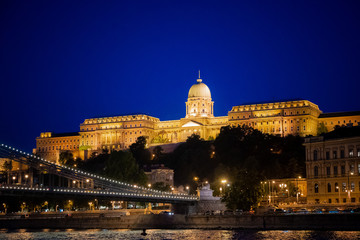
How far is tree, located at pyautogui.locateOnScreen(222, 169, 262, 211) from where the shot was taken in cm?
7962

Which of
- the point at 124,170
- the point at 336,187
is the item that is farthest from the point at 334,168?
the point at 124,170

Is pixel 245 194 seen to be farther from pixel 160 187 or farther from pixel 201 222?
pixel 160 187

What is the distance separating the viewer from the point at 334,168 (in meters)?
93.2

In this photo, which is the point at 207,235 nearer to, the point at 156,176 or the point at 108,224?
the point at 108,224

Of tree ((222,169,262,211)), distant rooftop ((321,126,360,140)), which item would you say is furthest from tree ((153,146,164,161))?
tree ((222,169,262,211))

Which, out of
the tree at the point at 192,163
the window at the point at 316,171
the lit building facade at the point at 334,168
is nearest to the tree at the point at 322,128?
the tree at the point at 192,163

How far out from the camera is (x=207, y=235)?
67625 millimetres

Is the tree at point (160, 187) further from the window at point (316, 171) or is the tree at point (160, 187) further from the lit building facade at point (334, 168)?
the window at point (316, 171)

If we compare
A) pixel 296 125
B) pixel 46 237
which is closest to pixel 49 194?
pixel 46 237

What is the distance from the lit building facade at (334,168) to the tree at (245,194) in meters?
14.7

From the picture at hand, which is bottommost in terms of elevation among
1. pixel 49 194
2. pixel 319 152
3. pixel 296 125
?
pixel 49 194

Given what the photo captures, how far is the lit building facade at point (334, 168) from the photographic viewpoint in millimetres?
89625

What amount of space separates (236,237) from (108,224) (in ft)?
83.3

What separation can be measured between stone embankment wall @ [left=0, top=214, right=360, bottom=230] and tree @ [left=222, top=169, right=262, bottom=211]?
18.9ft
